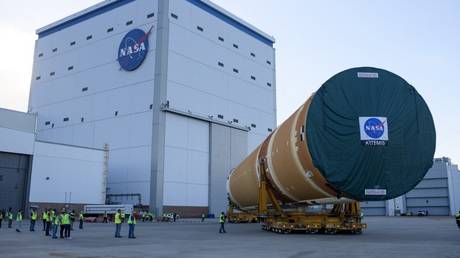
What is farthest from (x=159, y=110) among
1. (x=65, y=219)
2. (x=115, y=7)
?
(x=65, y=219)

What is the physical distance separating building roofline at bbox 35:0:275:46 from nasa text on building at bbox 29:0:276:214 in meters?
0.18

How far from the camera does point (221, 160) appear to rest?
59125 millimetres

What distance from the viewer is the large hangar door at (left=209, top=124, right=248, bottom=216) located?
189 feet

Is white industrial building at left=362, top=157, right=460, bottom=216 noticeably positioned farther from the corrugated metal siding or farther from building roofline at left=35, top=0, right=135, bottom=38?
building roofline at left=35, top=0, right=135, bottom=38

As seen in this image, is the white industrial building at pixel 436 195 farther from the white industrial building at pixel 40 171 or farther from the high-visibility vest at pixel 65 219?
the high-visibility vest at pixel 65 219

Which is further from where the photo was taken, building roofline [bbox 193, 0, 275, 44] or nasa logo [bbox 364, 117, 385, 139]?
building roofline [bbox 193, 0, 275, 44]

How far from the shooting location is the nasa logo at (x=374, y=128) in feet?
56.5

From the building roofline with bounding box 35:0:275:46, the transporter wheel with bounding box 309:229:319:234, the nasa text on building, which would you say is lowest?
the transporter wheel with bounding box 309:229:319:234

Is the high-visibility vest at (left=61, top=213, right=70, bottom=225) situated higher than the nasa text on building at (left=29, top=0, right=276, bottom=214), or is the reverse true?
the nasa text on building at (left=29, top=0, right=276, bottom=214)

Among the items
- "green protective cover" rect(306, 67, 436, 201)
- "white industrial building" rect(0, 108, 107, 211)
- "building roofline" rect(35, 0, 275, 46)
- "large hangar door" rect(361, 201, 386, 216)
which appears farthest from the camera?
"large hangar door" rect(361, 201, 386, 216)

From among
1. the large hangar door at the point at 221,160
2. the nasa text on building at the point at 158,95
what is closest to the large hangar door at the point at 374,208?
the nasa text on building at the point at 158,95

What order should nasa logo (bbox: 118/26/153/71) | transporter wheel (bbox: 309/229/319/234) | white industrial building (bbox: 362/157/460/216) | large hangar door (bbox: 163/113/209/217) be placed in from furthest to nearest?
white industrial building (bbox: 362/157/460/216) < nasa logo (bbox: 118/26/153/71) < large hangar door (bbox: 163/113/209/217) < transporter wheel (bbox: 309/229/319/234)

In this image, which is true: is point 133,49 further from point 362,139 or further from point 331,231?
point 362,139

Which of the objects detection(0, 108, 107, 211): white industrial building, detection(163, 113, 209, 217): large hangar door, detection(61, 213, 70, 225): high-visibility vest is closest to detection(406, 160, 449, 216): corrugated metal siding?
detection(163, 113, 209, 217): large hangar door
